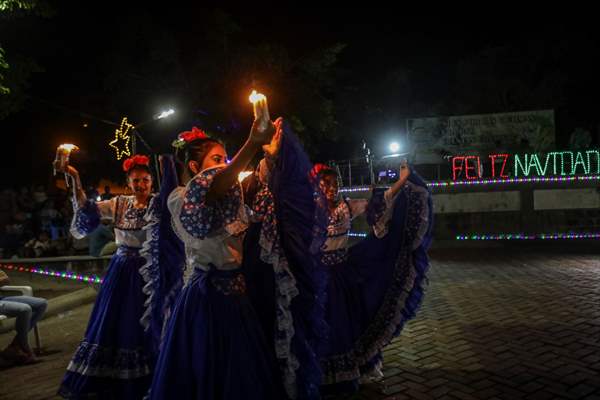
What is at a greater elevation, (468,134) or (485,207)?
(468,134)

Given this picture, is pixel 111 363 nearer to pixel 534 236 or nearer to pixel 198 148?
pixel 198 148

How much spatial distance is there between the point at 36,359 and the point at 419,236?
14.9 feet

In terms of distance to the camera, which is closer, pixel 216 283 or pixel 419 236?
pixel 216 283

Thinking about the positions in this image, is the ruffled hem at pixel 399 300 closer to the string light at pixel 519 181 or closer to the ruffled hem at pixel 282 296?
the ruffled hem at pixel 282 296

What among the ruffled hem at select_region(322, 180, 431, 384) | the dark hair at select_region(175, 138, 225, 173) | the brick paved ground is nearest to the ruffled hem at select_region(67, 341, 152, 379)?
the brick paved ground

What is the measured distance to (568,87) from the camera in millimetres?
23984

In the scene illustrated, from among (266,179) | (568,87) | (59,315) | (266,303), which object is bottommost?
(59,315)

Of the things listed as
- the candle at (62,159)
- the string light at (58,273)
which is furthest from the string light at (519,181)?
the candle at (62,159)

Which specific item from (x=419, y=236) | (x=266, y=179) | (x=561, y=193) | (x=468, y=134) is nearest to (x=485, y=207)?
(x=561, y=193)

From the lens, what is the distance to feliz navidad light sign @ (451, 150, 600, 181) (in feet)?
48.0

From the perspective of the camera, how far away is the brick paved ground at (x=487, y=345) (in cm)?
441

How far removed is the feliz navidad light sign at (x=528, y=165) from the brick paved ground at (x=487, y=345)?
6386mm

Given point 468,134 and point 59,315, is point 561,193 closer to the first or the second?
point 468,134

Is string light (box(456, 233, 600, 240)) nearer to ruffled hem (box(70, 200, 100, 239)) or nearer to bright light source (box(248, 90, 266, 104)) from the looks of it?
ruffled hem (box(70, 200, 100, 239))
